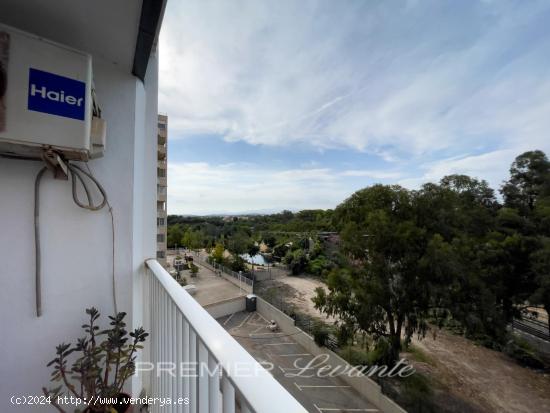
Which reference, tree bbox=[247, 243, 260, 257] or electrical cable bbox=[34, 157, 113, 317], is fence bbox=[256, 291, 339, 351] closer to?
tree bbox=[247, 243, 260, 257]

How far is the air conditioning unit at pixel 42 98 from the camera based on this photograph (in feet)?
2.66

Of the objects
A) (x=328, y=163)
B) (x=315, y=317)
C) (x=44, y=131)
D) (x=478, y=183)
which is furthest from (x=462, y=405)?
(x=328, y=163)

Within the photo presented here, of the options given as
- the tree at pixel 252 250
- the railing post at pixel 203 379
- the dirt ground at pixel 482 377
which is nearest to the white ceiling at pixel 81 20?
the railing post at pixel 203 379

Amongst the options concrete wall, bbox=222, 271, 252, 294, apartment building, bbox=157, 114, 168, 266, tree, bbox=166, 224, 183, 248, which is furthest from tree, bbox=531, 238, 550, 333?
tree, bbox=166, 224, 183, 248

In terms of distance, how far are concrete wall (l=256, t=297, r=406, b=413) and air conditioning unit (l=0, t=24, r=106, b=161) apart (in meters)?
6.61

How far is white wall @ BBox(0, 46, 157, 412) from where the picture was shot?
1.00m

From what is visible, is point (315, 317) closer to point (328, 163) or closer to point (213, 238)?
point (328, 163)

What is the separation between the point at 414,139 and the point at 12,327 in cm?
1053

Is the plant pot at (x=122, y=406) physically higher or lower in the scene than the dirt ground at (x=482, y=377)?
higher

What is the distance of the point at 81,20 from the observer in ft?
3.16

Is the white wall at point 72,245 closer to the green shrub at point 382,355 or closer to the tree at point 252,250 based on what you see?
the green shrub at point 382,355

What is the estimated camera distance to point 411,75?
583 centimetres

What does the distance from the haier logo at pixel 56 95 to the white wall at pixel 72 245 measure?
0.31m

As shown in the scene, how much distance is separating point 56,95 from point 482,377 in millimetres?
9291
